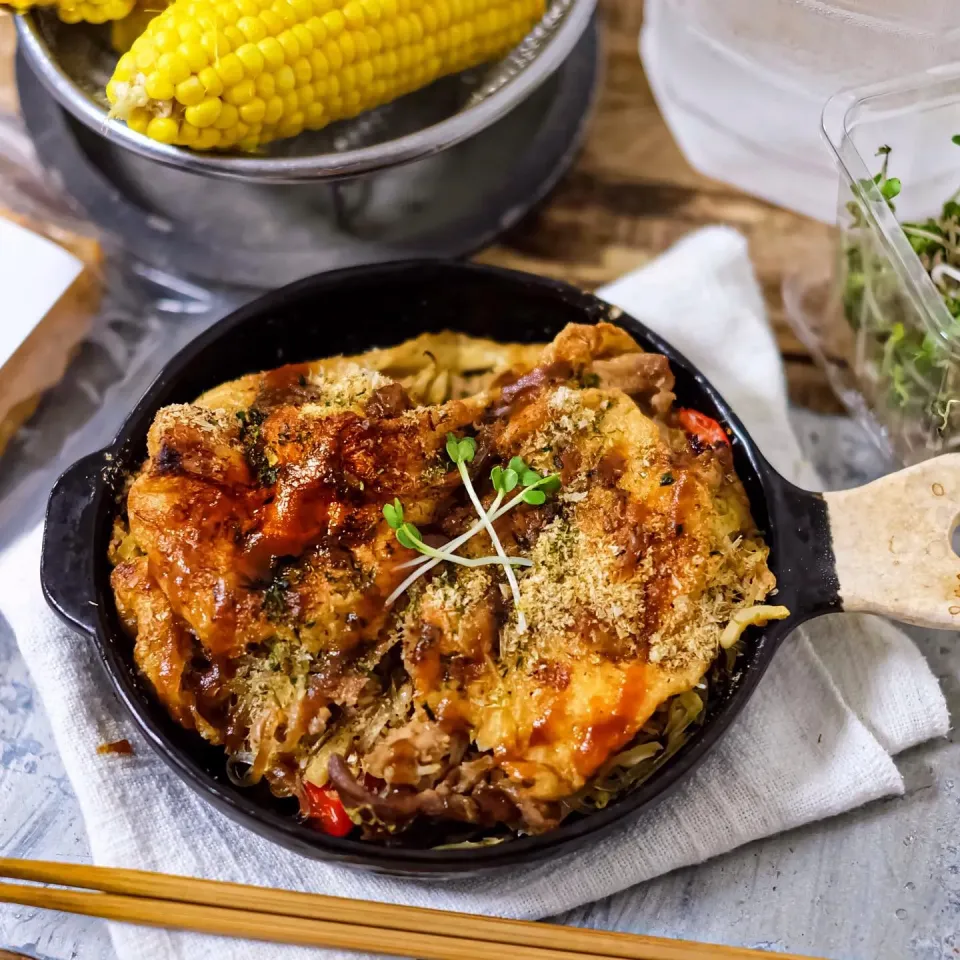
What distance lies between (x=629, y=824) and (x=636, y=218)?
5.52 ft

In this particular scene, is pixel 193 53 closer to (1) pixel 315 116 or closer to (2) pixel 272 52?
(2) pixel 272 52

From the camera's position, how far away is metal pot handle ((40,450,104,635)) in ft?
6.02

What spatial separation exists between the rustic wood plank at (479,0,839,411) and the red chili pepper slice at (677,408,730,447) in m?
0.68

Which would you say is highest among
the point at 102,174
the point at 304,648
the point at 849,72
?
the point at 102,174

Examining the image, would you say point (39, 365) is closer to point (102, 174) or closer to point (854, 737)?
point (102, 174)

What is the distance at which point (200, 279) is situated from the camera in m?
2.66

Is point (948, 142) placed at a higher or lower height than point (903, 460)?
higher

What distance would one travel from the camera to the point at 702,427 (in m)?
2.04

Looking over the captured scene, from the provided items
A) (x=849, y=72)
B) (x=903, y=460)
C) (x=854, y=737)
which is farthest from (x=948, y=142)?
(x=854, y=737)

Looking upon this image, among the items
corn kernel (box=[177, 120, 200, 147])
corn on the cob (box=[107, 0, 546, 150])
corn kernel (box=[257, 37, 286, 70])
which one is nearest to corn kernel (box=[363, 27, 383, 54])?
corn on the cob (box=[107, 0, 546, 150])

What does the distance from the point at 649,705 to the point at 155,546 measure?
89 cm

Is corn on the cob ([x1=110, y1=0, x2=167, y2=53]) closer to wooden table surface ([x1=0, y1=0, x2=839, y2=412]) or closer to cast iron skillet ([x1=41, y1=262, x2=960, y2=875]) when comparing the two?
wooden table surface ([x1=0, y1=0, x2=839, y2=412])

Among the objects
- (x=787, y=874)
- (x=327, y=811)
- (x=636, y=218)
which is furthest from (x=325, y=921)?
(x=636, y=218)

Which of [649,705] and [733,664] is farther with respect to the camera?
[733,664]
